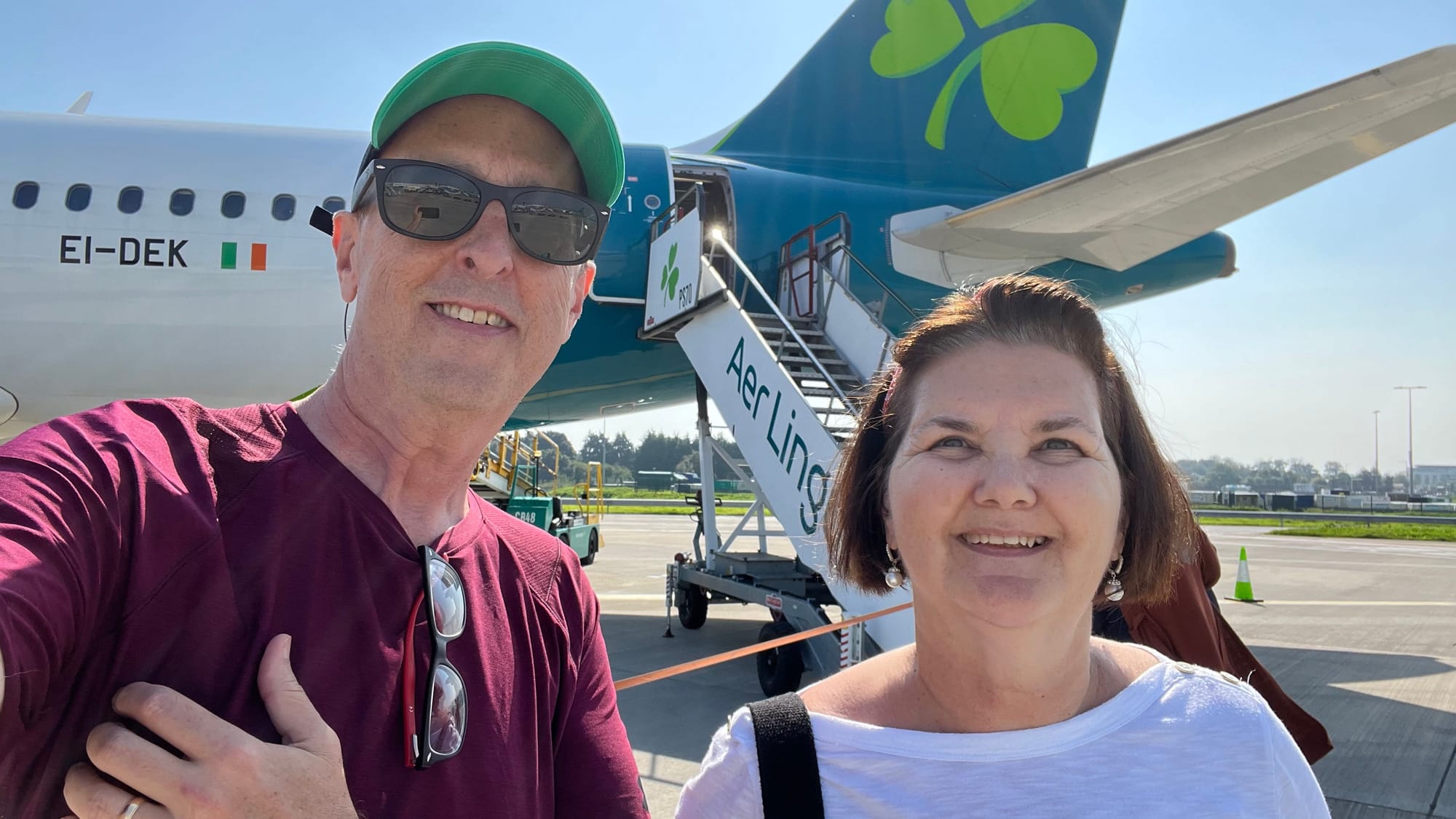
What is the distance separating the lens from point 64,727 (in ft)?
2.97

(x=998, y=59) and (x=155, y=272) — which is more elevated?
(x=998, y=59)

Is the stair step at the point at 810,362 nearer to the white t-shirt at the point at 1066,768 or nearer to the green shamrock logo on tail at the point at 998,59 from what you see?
the green shamrock logo on tail at the point at 998,59

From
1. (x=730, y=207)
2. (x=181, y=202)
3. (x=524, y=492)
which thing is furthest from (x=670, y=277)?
(x=524, y=492)

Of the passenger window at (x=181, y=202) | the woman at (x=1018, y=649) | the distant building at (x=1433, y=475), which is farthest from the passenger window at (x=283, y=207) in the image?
the distant building at (x=1433, y=475)

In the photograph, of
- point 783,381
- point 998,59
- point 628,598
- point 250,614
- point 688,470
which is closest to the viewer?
point 250,614

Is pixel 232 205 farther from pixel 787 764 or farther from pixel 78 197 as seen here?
pixel 787 764

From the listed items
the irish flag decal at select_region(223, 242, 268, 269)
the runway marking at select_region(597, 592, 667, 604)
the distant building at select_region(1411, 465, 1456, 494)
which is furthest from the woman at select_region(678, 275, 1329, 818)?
the distant building at select_region(1411, 465, 1456, 494)

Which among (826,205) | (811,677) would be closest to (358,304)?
(811,677)

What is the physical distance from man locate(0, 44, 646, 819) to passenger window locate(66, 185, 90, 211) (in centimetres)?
761

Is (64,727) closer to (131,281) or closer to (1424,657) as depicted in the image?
(131,281)

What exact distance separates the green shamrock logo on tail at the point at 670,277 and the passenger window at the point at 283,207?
3.35 meters

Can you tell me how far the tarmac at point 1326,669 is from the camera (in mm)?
4465

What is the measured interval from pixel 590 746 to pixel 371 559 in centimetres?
44

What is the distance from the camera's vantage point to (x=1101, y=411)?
57.1 inches
